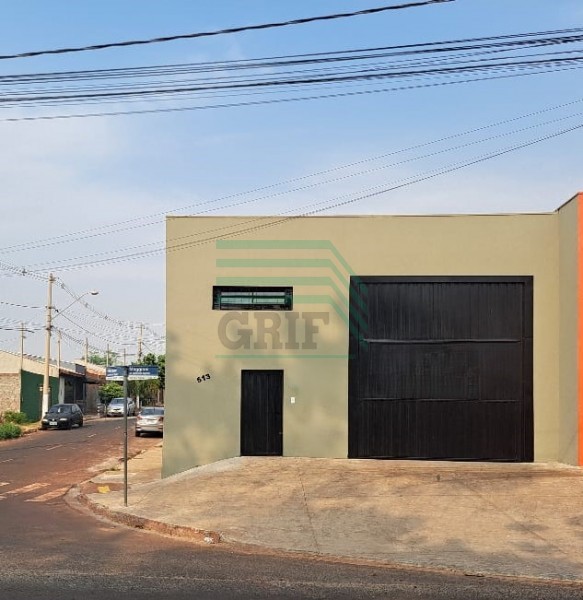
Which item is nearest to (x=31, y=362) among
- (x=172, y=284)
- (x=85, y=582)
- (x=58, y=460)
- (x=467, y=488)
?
(x=58, y=460)

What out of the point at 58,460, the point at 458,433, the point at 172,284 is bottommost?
the point at 58,460

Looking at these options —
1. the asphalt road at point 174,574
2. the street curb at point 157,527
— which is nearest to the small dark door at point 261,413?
the street curb at point 157,527

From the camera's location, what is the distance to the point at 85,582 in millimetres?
8625

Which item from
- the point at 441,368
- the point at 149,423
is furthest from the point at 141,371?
the point at 149,423

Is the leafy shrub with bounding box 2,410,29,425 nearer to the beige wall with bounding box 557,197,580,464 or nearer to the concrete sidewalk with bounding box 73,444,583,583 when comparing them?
the concrete sidewalk with bounding box 73,444,583,583

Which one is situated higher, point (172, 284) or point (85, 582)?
point (172, 284)

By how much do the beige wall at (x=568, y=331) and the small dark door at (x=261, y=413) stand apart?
668 centimetres

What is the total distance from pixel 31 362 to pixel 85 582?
6540 centimetres

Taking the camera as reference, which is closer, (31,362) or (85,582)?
(85,582)

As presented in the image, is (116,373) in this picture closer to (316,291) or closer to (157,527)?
(157,527)

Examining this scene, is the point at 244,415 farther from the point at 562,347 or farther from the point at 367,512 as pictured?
the point at 562,347

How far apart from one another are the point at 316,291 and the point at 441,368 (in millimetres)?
3560

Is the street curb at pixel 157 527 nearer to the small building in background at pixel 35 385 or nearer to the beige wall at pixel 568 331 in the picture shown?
the beige wall at pixel 568 331

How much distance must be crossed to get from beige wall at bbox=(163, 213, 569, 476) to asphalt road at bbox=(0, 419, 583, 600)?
230 inches
